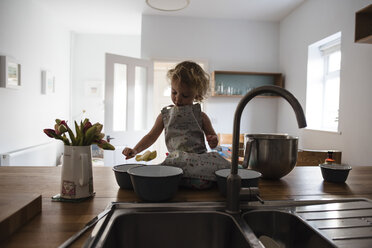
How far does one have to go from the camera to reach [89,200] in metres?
0.80

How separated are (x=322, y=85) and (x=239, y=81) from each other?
116 cm

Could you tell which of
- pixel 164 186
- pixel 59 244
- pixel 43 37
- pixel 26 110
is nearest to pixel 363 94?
pixel 164 186

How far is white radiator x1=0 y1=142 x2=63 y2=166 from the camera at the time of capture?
9.73 feet

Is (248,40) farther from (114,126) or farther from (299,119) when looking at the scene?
(299,119)

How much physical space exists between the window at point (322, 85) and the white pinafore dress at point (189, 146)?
2593mm

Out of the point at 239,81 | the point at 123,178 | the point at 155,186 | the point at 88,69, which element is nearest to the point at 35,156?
the point at 88,69

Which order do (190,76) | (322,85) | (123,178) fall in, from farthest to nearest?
(322,85), (190,76), (123,178)

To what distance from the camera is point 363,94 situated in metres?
2.41

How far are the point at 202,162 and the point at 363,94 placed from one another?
2202mm

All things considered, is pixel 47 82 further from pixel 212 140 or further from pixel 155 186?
pixel 155 186

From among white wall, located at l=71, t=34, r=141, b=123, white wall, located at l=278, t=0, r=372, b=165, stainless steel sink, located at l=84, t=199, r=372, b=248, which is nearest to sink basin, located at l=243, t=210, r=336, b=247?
stainless steel sink, located at l=84, t=199, r=372, b=248

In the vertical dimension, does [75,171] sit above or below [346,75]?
below

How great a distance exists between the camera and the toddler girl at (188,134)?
2.93ft

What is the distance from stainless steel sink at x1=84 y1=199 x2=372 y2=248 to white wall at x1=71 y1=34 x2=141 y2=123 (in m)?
4.62
